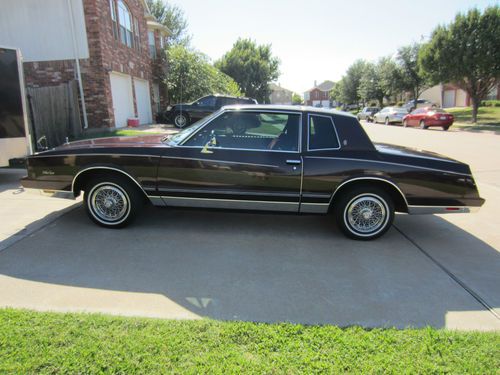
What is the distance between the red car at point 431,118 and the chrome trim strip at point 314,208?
829 inches

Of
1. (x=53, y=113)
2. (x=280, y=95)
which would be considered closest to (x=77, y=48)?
(x=53, y=113)

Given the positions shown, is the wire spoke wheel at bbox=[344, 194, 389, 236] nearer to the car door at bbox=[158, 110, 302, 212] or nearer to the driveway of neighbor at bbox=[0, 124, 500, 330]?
the driveway of neighbor at bbox=[0, 124, 500, 330]

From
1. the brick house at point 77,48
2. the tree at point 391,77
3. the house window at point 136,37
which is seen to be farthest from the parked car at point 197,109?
the tree at point 391,77

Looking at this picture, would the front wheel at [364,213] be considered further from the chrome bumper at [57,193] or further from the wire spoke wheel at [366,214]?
the chrome bumper at [57,193]

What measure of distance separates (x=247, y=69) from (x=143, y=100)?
3356 centimetres

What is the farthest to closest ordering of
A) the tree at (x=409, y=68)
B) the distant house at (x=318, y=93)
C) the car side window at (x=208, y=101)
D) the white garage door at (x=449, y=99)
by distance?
the distant house at (x=318, y=93), the white garage door at (x=449, y=99), the tree at (x=409, y=68), the car side window at (x=208, y=101)

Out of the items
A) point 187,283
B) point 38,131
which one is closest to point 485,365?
point 187,283

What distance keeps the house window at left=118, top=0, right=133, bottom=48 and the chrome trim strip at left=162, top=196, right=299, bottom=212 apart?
14.7 m

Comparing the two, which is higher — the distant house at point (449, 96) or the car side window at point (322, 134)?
the distant house at point (449, 96)

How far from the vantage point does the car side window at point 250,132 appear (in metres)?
4.60

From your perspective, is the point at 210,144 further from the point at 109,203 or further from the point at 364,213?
the point at 364,213

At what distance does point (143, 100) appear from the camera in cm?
1953

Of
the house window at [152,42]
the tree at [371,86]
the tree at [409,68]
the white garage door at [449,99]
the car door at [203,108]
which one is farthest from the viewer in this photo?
the tree at [371,86]

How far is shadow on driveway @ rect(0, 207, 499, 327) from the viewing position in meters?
3.12
